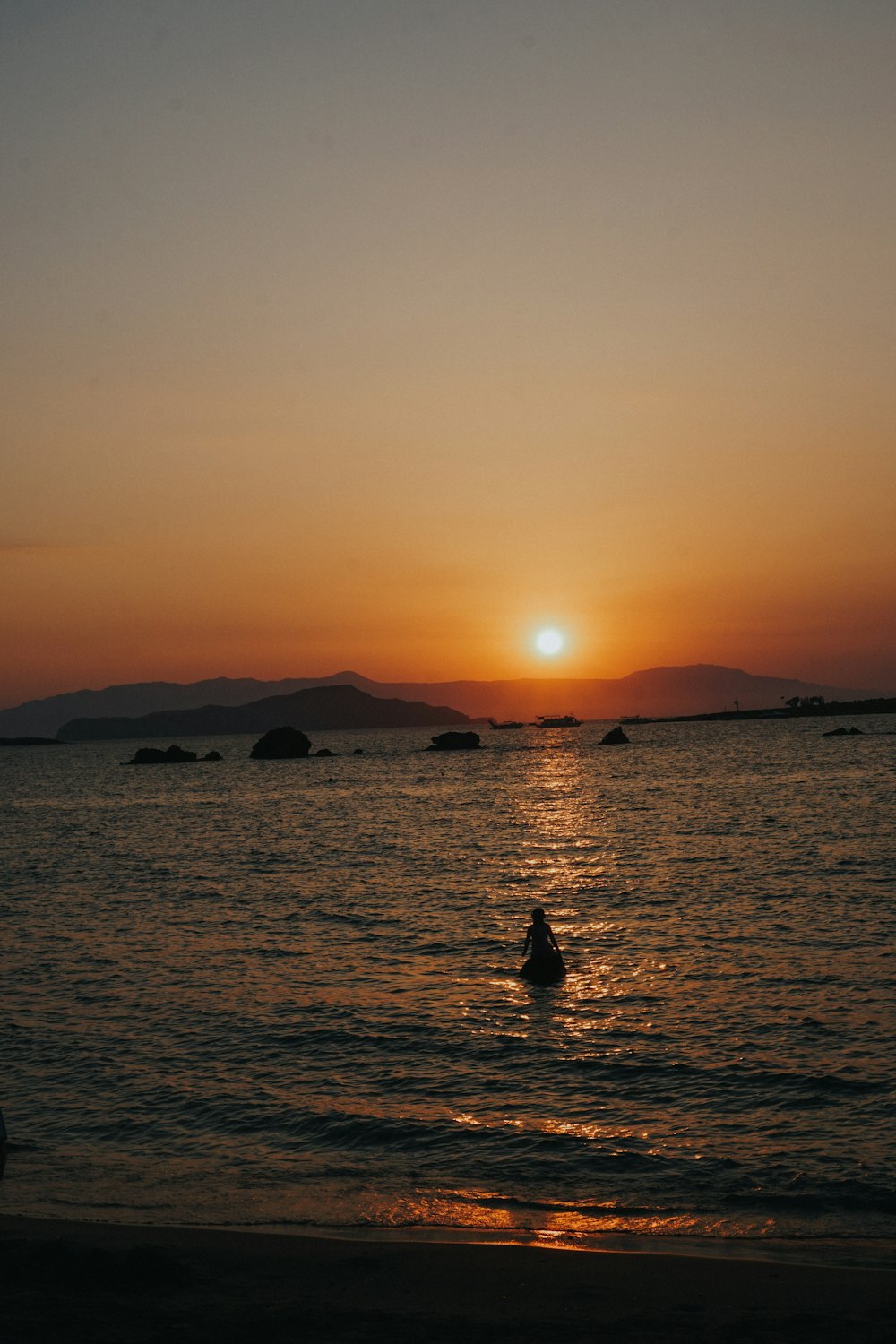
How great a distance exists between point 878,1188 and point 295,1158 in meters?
8.07

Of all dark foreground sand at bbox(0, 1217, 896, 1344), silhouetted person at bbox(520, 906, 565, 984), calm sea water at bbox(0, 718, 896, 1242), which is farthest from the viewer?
silhouetted person at bbox(520, 906, 565, 984)

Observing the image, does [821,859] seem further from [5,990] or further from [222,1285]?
[222,1285]

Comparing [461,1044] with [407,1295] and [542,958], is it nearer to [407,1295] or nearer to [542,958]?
[542,958]

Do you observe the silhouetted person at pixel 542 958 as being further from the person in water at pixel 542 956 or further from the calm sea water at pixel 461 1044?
the calm sea water at pixel 461 1044

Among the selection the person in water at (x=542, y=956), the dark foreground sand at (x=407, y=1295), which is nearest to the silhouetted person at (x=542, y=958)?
the person in water at (x=542, y=956)

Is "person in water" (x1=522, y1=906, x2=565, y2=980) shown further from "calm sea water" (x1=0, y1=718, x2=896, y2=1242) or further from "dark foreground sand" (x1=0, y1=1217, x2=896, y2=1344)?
"dark foreground sand" (x1=0, y1=1217, x2=896, y2=1344)

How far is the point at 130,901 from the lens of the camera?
143 ft

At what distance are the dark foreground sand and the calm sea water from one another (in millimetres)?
1412

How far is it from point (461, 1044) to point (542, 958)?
18.5ft

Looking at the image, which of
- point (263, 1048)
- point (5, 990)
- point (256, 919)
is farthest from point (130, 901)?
point (263, 1048)

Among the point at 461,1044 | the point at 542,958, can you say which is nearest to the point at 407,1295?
the point at 461,1044

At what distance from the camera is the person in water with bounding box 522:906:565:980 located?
2719cm

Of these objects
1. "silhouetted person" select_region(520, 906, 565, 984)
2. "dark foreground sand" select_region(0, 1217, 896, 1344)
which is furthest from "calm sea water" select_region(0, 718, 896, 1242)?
"dark foreground sand" select_region(0, 1217, 896, 1344)

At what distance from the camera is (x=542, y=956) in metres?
27.3
